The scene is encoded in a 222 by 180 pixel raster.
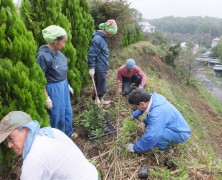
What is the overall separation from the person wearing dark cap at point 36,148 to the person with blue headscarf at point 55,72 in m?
1.95

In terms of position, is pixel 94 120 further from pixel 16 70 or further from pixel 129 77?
pixel 129 77

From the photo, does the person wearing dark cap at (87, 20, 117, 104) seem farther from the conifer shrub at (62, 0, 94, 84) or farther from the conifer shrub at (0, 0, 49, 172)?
the conifer shrub at (0, 0, 49, 172)

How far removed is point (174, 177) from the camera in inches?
163

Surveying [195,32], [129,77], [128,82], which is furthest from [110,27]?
[195,32]

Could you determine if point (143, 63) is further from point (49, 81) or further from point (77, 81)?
point (49, 81)

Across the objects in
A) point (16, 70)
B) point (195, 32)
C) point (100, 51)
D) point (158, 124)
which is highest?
point (16, 70)

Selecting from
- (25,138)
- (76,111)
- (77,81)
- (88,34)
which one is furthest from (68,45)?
(25,138)

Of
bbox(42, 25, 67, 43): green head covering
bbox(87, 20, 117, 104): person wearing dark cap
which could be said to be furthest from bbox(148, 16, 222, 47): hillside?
bbox(42, 25, 67, 43): green head covering

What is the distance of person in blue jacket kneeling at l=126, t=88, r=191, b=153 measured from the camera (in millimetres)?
4238

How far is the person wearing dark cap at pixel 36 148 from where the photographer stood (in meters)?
2.13

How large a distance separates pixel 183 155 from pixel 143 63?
12912 millimetres

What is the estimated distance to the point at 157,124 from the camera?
4234 millimetres

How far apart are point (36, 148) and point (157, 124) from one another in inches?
97.2

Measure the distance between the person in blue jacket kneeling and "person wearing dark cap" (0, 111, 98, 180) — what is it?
208 cm
